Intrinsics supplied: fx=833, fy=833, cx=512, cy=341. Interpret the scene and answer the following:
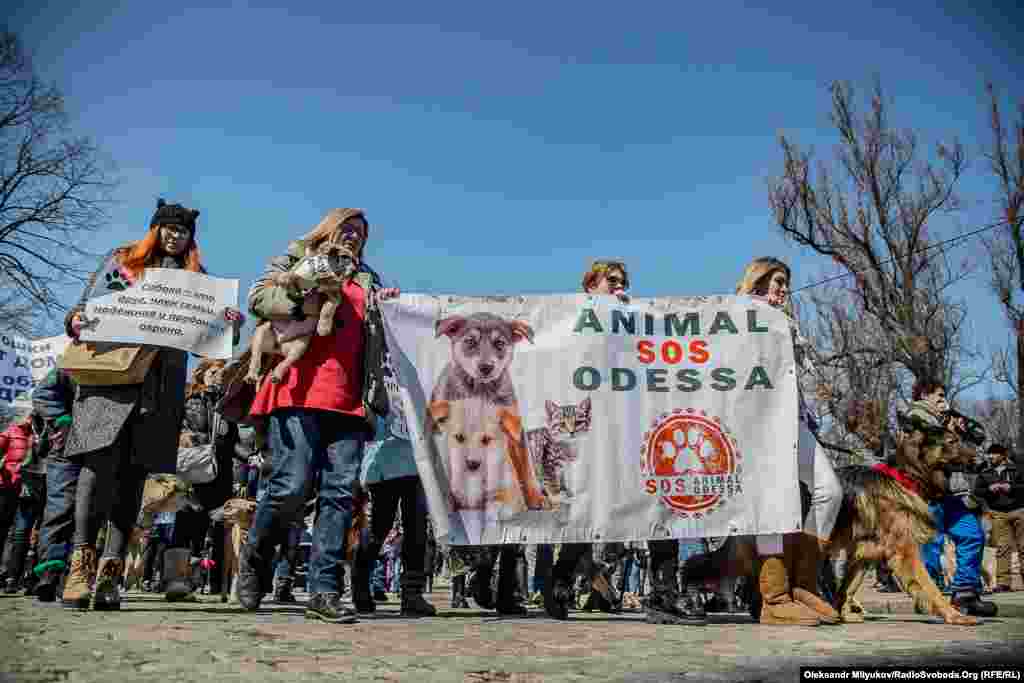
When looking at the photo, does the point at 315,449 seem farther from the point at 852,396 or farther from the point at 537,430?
the point at 852,396

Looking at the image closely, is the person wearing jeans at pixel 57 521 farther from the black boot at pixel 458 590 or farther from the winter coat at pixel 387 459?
the black boot at pixel 458 590

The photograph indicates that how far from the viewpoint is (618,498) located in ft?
17.1

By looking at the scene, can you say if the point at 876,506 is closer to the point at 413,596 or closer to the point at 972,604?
the point at 972,604

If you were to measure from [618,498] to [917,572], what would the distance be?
199cm

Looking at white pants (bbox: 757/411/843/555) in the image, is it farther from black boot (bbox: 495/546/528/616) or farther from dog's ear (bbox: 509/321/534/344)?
dog's ear (bbox: 509/321/534/344)

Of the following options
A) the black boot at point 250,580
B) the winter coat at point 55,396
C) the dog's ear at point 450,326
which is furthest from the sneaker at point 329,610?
the winter coat at point 55,396

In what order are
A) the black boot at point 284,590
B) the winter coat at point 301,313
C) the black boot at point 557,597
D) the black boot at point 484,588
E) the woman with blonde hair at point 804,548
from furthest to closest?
the black boot at point 284,590, the black boot at point 484,588, the black boot at point 557,597, the woman with blonde hair at point 804,548, the winter coat at point 301,313

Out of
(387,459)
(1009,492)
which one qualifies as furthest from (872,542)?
(1009,492)

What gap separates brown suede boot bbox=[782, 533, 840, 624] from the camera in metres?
5.14

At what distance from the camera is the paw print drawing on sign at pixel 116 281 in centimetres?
491

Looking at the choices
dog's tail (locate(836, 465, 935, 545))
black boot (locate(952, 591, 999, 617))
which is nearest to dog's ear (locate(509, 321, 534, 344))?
dog's tail (locate(836, 465, 935, 545))

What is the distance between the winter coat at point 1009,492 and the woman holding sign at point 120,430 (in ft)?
29.6

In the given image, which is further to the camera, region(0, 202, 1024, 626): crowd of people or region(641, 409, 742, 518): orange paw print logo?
region(641, 409, 742, 518): orange paw print logo

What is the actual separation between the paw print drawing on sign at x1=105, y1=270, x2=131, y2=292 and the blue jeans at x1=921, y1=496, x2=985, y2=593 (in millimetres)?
5775
